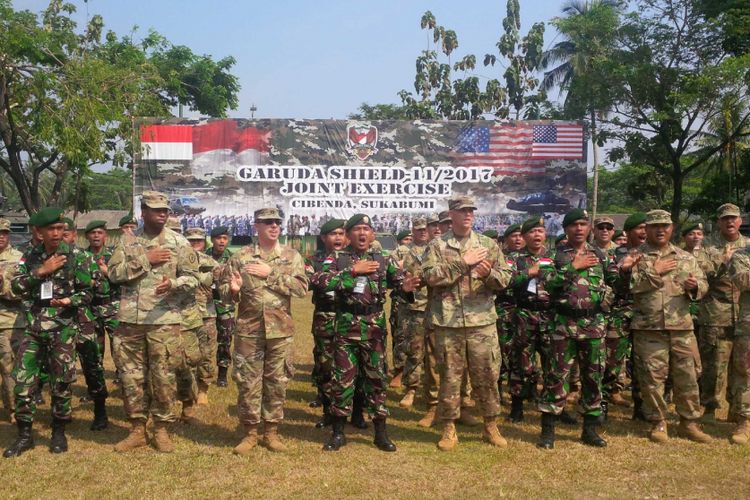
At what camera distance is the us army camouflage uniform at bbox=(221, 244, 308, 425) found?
593 centimetres

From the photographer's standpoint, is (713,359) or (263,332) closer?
(263,332)

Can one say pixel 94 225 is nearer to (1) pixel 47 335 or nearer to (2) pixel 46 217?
(2) pixel 46 217

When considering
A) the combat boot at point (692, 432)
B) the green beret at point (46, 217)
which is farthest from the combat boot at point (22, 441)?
the combat boot at point (692, 432)

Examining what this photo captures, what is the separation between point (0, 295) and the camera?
20.7 ft

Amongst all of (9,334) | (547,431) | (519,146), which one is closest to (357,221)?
(547,431)

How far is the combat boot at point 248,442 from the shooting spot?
589 cm

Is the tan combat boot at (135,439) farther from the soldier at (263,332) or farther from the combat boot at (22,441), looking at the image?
the soldier at (263,332)

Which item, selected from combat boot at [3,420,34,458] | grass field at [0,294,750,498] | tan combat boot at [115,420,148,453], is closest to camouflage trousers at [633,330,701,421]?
grass field at [0,294,750,498]

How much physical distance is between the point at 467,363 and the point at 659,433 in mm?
2033

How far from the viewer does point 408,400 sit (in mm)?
7859

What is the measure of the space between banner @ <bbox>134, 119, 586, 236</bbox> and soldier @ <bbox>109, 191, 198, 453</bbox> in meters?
19.5

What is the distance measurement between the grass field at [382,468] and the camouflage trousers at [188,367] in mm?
349

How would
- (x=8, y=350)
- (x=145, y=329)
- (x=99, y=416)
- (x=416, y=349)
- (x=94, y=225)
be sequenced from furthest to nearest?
(x=416, y=349)
(x=94, y=225)
(x=99, y=416)
(x=8, y=350)
(x=145, y=329)

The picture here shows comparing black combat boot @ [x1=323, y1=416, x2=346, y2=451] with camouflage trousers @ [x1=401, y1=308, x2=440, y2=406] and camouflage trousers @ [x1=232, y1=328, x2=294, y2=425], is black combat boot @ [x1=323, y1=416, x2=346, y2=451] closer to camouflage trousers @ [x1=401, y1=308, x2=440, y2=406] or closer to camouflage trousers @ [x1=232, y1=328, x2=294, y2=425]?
camouflage trousers @ [x1=232, y1=328, x2=294, y2=425]
